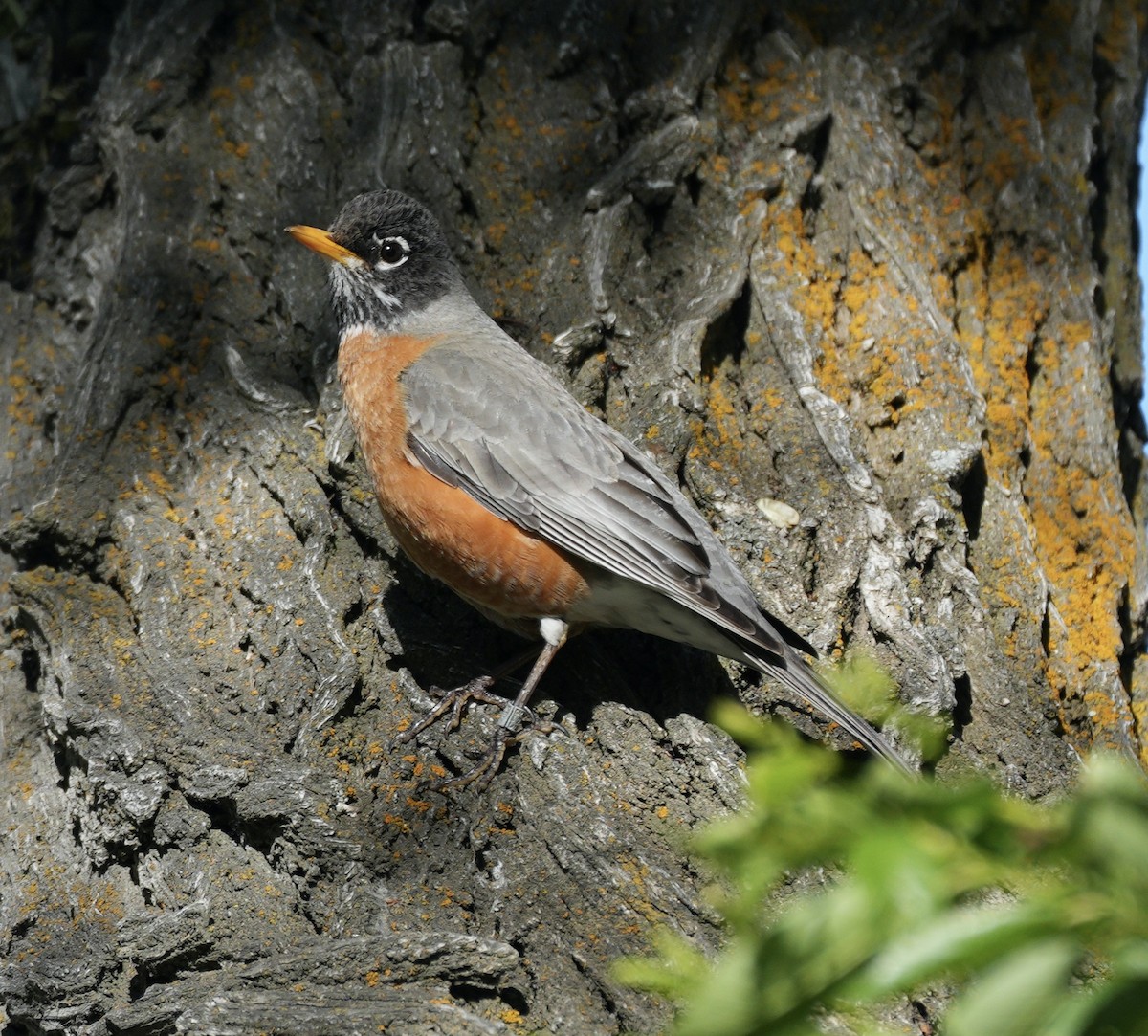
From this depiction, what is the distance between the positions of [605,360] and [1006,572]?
1367 millimetres

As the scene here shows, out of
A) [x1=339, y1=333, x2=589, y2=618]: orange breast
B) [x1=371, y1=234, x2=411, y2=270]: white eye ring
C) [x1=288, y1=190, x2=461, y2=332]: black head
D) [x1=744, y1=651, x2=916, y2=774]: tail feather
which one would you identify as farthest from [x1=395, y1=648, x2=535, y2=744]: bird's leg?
[x1=371, y1=234, x2=411, y2=270]: white eye ring

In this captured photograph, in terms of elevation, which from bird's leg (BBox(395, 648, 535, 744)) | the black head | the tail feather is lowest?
bird's leg (BBox(395, 648, 535, 744))

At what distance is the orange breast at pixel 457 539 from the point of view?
3.55 meters

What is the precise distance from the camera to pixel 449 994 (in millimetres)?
2430

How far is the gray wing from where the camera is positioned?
11.2 ft

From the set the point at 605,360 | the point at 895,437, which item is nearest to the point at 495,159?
the point at 605,360

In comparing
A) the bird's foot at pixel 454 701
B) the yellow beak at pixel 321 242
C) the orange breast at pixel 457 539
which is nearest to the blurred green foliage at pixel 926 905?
the bird's foot at pixel 454 701

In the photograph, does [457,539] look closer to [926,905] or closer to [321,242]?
[321,242]

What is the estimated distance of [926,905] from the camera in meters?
0.93

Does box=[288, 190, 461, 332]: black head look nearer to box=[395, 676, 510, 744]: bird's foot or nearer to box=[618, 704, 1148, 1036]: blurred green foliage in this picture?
box=[395, 676, 510, 744]: bird's foot

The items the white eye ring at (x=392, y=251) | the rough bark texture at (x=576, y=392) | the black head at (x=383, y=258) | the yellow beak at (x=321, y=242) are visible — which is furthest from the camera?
the white eye ring at (x=392, y=251)

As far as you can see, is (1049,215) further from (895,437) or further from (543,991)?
(543,991)

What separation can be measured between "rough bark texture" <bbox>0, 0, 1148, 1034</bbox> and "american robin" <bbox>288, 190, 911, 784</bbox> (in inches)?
4.4

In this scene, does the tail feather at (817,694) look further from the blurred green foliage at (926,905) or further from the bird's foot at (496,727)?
the blurred green foliage at (926,905)
